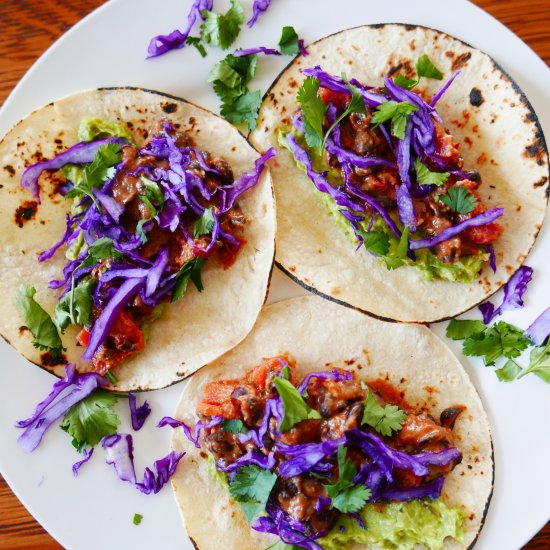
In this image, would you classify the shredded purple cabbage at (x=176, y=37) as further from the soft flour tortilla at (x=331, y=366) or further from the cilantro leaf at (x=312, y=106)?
the soft flour tortilla at (x=331, y=366)

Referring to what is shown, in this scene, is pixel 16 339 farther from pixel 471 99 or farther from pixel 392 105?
pixel 471 99

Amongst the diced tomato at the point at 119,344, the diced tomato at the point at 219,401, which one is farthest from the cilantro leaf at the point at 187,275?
the diced tomato at the point at 219,401

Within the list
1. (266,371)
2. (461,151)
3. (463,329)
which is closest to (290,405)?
(266,371)

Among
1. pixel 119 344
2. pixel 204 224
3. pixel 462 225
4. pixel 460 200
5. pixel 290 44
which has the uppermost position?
pixel 290 44

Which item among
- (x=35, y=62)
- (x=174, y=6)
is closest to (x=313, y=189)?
(x=174, y=6)

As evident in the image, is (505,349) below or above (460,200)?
below

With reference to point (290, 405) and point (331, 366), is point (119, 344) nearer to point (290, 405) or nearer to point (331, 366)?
point (290, 405)
